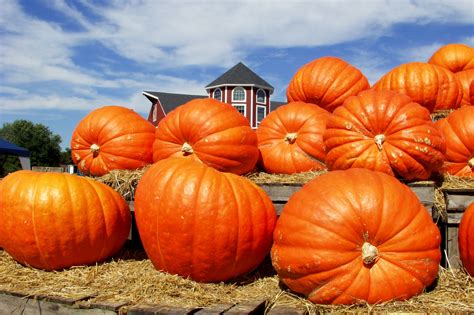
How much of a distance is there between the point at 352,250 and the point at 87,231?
73.8 inches

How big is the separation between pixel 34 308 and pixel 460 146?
3469mm

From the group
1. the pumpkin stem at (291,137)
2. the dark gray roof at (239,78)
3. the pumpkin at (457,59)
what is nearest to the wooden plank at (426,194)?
the pumpkin stem at (291,137)

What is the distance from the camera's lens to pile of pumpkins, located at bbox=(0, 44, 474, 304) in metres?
2.56

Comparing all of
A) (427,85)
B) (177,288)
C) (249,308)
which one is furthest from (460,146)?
(177,288)

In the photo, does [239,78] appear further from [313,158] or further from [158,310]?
[158,310]

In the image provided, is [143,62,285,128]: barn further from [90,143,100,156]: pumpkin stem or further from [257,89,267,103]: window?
[90,143,100,156]: pumpkin stem

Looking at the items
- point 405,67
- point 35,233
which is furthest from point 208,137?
point 405,67

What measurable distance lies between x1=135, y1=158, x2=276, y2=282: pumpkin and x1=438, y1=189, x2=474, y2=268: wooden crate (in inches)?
49.2

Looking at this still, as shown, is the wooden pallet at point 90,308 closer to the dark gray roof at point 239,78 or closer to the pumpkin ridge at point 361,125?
the pumpkin ridge at point 361,125

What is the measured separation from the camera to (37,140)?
160 ft

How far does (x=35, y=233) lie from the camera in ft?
10.4

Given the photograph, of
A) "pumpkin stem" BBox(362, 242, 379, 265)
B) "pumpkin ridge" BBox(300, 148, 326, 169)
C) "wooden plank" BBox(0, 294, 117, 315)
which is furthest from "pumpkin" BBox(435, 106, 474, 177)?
"wooden plank" BBox(0, 294, 117, 315)

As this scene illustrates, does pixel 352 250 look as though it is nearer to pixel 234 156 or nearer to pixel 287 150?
pixel 234 156

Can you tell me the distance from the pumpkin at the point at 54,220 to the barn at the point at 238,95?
29.7 meters
